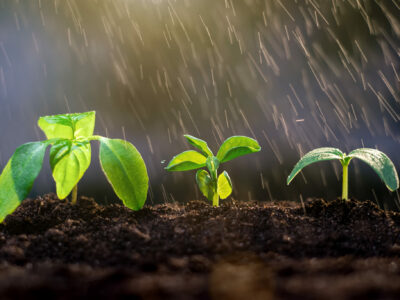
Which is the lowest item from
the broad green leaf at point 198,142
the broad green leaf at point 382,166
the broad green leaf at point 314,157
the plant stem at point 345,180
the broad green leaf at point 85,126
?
the plant stem at point 345,180

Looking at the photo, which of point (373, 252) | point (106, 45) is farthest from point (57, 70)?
point (373, 252)

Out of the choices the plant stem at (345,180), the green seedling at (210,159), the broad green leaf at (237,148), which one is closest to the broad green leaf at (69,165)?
the green seedling at (210,159)

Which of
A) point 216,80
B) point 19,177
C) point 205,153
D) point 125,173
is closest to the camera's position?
point 19,177

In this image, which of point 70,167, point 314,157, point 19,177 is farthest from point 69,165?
point 314,157

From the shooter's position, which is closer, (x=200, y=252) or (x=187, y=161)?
(x=200, y=252)

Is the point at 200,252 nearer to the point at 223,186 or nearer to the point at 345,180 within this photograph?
the point at 223,186

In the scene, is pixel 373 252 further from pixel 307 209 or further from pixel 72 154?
pixel 72 154

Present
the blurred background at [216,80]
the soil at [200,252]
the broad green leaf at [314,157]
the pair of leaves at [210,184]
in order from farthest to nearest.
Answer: the blurred background at [216,80] → the pair of leaves at [210,184] → the broad green leaf at [314,157] → the soil at [200,252]

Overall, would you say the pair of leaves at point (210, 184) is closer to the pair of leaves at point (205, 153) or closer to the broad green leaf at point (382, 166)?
the pair of leaves at point (205, 153)
